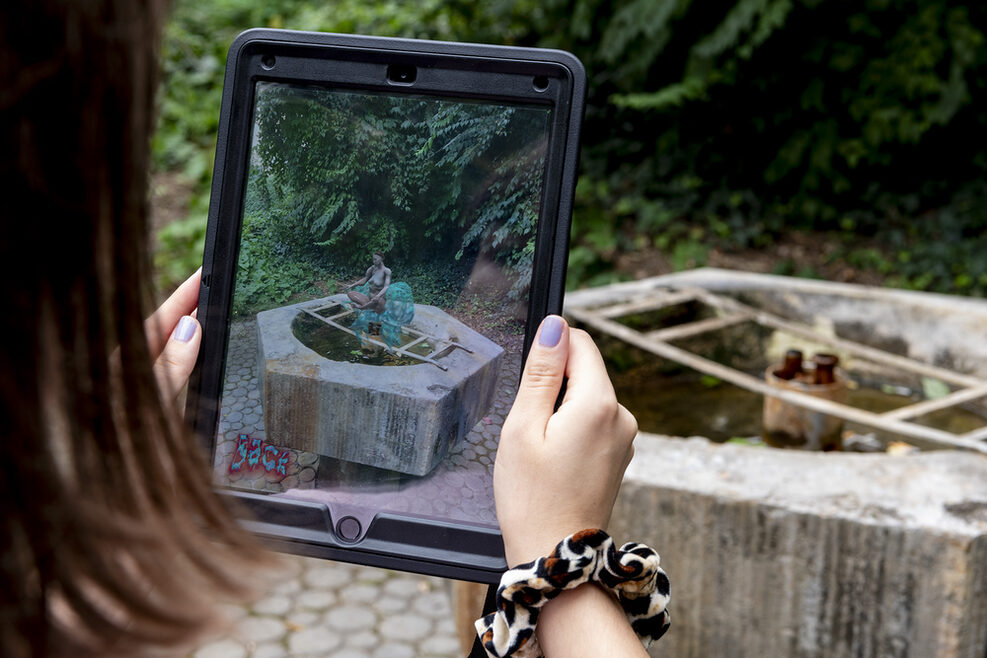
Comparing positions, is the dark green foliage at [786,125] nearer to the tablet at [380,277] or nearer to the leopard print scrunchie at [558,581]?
the tablet at [380,277]

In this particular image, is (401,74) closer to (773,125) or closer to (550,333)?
(550,333)

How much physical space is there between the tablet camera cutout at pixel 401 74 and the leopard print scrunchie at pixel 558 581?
1.68 ft

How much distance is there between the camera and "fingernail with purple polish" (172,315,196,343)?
39.6 inches

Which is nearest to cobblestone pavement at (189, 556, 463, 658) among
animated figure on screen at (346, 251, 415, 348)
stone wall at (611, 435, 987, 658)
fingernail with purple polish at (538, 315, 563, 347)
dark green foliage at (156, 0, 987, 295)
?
stone wall at (611, 435, 987, 658)

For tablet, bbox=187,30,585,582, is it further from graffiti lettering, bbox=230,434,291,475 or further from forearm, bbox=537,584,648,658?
forearm, bbox=537,584,648,658

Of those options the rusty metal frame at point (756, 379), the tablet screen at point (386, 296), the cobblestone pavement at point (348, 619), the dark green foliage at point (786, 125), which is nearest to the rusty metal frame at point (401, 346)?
the tablet screen at point (386, 296)

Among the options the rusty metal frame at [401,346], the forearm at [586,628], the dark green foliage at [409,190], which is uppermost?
the dark green foliage at [409,190]

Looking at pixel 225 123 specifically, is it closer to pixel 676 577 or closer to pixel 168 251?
pixel 676 577

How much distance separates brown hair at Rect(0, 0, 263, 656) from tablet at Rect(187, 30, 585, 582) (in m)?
0.43

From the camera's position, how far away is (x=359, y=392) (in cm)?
100

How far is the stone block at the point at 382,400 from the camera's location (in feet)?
3.25

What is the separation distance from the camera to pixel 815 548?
6.01ft

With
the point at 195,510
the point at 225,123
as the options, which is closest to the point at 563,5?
the point at 225,123

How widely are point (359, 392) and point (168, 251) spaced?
16.3 ft
